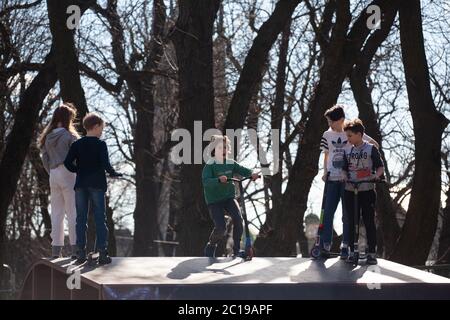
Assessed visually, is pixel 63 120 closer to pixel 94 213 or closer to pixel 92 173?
pixel 92 173

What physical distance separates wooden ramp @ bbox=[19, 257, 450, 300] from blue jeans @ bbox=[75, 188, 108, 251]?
244 mm

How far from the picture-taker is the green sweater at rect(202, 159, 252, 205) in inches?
473

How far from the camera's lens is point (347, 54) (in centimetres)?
1591

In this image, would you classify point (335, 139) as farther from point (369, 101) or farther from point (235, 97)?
point (369, 101)

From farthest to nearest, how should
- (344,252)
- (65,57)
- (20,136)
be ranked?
(20,136) → (65,57) → (344,252)

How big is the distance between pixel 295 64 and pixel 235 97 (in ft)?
37.8

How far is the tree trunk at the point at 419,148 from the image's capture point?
1602cm

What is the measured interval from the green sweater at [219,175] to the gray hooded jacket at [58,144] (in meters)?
1.49

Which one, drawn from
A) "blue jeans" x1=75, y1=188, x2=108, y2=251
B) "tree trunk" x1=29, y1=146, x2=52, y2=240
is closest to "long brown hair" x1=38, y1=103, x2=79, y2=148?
"blue jeans" x1=75, y1=188, x2=108, y2=251

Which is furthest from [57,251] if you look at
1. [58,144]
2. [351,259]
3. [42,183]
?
[42,183]

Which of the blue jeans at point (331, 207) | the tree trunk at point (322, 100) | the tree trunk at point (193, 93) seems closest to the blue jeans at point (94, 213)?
the blue jeans at point (331, 207)

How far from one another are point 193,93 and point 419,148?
11.3ft

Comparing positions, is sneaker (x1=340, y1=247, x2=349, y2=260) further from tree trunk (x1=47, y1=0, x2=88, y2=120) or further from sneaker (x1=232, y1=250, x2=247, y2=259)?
tree trunk (x1=47, y1=0, x2=88, y2=120)

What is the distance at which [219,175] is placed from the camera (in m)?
12.0
